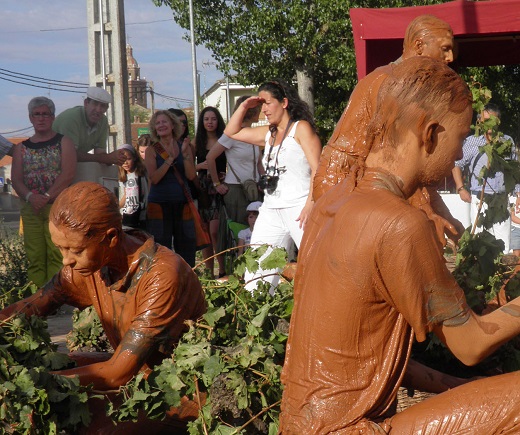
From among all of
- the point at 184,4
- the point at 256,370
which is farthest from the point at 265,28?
the point at 256,370

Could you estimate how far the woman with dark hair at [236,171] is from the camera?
888cm

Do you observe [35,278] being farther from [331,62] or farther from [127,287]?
[331,62]

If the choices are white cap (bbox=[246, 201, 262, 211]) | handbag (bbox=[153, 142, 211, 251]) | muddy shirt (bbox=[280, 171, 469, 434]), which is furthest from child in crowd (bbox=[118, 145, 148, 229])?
muddy shirt (bbox=[280, 171, 469, 434])

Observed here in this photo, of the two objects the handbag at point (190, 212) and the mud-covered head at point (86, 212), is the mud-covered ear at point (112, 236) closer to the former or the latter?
the mud-covered head at point (86, 212)

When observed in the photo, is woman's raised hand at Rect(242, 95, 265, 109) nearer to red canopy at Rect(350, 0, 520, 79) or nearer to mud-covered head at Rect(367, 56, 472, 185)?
red canopy at Rect(350, 0, 520, 79)

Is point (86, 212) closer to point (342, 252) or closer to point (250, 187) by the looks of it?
point (342, 252)

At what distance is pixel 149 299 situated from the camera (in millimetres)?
3350

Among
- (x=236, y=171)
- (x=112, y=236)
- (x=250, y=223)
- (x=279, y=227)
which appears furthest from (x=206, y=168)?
(x=112, y=236)

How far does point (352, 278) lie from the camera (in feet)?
7.11

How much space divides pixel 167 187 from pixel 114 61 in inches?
209

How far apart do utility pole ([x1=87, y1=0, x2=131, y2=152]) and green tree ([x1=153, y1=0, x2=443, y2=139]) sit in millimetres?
8725

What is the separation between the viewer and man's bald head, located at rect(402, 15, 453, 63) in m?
4.23

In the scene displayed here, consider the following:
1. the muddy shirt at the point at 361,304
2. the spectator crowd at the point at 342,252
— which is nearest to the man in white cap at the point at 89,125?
the spectator crowd at the point at 342,252

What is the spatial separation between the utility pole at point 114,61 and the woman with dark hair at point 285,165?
22.0ft
